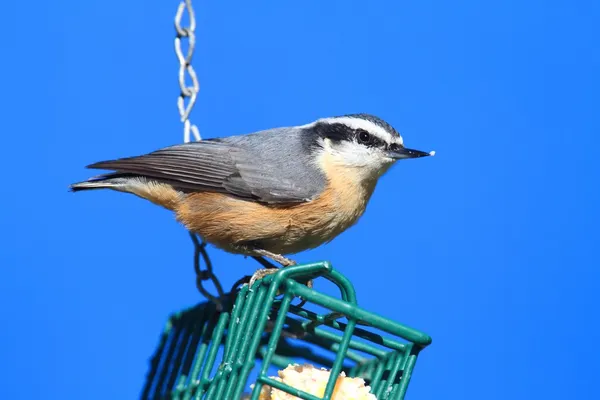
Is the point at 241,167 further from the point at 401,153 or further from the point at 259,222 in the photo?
the point at 401,153

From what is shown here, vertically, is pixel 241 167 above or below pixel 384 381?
above

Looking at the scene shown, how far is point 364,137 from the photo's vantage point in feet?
9.73

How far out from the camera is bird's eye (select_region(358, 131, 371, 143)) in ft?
9.70

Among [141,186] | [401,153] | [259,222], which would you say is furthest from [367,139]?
[141,186]

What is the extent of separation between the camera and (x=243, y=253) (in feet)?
9.48

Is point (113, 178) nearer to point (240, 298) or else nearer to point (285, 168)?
point (285, 168)

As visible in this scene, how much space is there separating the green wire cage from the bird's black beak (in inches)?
27.8

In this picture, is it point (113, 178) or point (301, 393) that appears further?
point (113, 178)

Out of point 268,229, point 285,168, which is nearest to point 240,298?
point 268,229

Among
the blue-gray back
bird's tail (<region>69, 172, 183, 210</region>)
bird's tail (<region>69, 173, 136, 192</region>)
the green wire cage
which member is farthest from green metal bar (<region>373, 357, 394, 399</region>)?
bird's tail (<region>69, 173, 136, 192</region>)

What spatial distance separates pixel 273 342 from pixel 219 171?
3.41 ft

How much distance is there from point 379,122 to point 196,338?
3.29ft

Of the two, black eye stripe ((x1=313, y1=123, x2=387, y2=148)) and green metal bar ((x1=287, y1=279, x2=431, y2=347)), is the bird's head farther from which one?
green metal bar ((x1=287, y1=279, x2=431, y2=347))

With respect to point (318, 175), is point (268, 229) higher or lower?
lower
